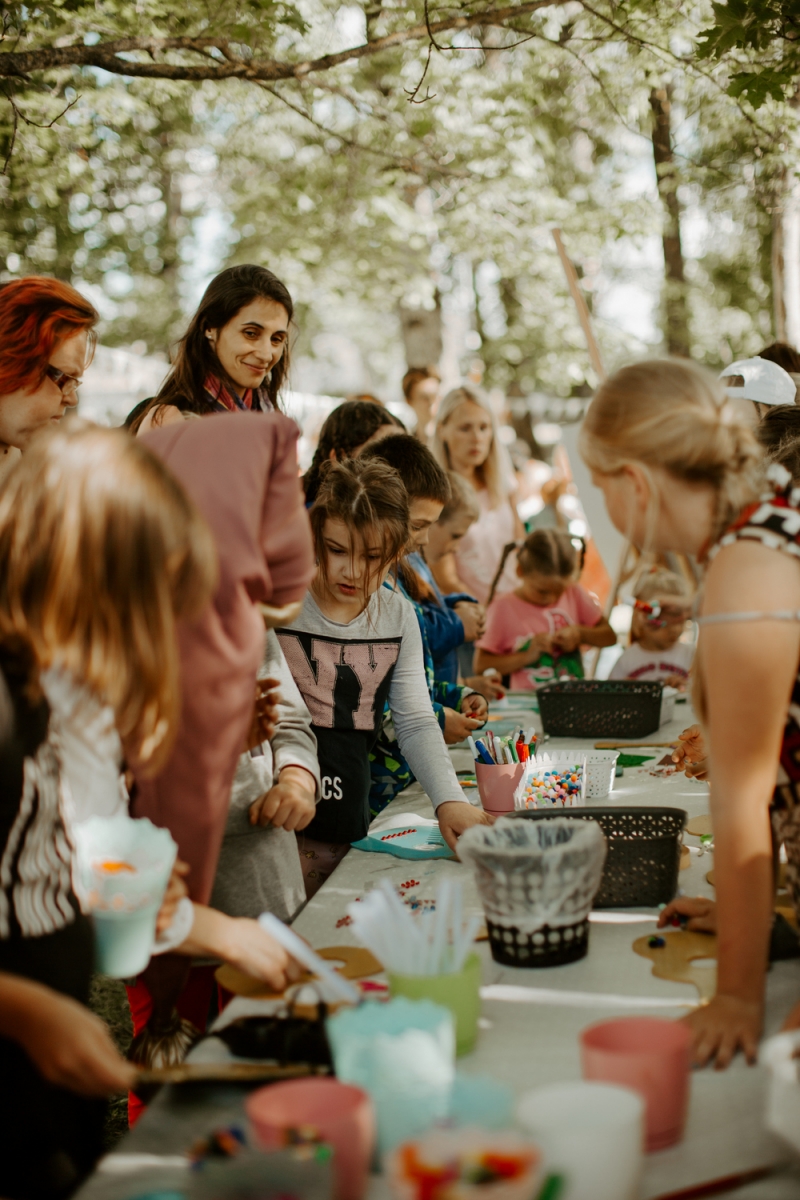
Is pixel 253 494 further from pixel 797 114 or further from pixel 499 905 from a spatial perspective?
pixel 797 114

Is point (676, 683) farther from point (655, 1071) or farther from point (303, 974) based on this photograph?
point (655, 1071)

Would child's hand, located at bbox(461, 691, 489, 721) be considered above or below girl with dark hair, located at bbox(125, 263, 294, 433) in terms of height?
below

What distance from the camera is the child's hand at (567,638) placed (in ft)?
12.9

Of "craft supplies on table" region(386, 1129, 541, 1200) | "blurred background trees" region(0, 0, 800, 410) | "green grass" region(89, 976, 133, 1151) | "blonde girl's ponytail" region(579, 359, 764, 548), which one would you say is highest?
"blurred background trees" region(0, 0, 800, 410)

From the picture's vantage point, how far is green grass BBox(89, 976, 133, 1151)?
2723mm

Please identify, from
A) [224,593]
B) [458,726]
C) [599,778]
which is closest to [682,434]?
[224,593]

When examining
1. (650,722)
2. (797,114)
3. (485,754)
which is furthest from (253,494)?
(797,114)

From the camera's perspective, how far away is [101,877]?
111 centimetres

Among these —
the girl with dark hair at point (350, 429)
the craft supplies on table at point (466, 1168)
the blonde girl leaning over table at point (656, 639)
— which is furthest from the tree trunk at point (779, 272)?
the craft supplies on table at point (466, 1168)

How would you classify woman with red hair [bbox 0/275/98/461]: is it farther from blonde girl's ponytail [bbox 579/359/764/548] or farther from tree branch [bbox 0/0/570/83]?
blonde girl's ponytail [bbox 579/359/764/548]

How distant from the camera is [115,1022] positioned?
129 inches

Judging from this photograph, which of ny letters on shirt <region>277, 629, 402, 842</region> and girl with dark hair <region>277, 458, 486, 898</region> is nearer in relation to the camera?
girl with dark hair <region>277, 458, 486, 898</region>

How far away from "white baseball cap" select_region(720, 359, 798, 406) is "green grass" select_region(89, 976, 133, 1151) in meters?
2.58

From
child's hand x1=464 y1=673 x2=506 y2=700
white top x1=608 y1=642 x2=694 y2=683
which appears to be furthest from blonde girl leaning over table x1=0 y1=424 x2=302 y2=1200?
white top x1=608 y1=642 x2=694 y2=683
